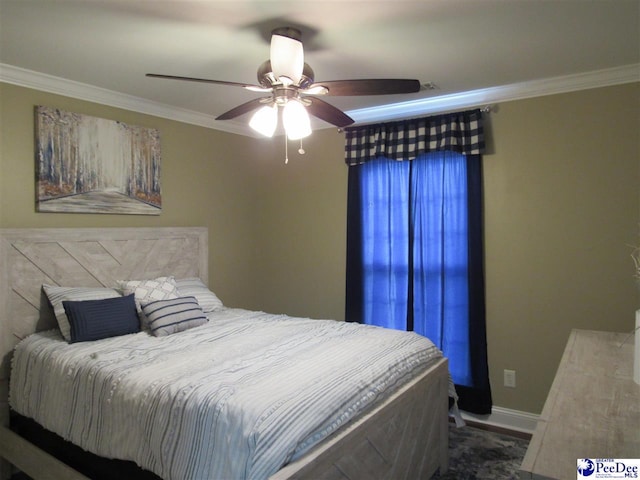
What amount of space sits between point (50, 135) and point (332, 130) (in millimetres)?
2266

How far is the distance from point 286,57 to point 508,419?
298cm

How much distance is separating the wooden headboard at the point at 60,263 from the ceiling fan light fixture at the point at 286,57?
1966 millimetres

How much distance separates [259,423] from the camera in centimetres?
156

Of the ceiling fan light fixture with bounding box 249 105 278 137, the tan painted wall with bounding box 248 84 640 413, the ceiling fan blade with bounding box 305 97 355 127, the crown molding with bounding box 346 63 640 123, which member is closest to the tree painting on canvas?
the ceiling fan light fixture with bounding box 249 105 278 137

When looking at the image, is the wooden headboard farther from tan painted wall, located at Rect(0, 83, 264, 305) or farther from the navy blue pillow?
the navy blue pillow

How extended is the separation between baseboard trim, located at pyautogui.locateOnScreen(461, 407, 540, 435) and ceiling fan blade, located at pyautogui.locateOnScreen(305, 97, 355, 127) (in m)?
2.44

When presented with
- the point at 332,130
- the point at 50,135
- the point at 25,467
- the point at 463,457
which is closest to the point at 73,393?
the point at 25,467

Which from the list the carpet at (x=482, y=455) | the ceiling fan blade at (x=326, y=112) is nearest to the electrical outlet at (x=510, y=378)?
the carpet at (x=482, y=455)

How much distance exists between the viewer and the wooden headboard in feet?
8.84

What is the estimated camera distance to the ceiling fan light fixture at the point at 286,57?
6.20 ft

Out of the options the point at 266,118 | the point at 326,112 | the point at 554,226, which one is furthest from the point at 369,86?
the point at 554,226

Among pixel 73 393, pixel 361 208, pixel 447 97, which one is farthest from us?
pixel 361 208

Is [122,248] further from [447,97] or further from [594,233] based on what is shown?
[594,233]

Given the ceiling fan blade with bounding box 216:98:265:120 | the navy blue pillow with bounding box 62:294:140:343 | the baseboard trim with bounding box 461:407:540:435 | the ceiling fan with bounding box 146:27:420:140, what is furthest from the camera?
the baseboard trim with bounding box 461:407:540:435
